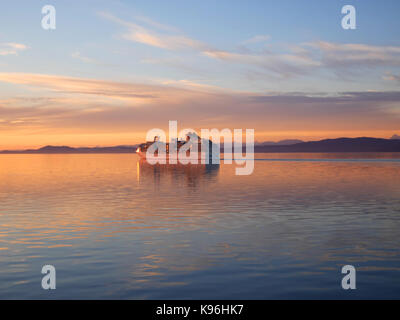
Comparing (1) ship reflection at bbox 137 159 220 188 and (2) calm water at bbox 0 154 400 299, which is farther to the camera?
(1) ship reflection at bbox 137 159 220 188

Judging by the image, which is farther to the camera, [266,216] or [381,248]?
[266,216]

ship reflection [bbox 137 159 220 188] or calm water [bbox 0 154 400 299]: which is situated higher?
ship reflection [bbox 137 159 220 188]

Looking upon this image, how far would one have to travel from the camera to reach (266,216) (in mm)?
32812

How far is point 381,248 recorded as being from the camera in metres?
21.8

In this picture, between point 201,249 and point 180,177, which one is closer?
point 201,249

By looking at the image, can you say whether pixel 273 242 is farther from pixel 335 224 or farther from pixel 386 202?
pixel 386 202

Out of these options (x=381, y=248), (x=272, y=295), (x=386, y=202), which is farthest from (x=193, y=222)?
(x=386, y=202)

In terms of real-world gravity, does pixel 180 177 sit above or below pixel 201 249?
above

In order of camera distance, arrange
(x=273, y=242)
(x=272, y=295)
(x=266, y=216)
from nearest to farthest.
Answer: (x=272, y=295) < (x=273, y=242) < (x=266, y=216)

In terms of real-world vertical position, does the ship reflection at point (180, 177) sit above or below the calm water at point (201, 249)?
above

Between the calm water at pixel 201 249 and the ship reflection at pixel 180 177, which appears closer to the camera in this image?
the calm water at pixel 201 249
